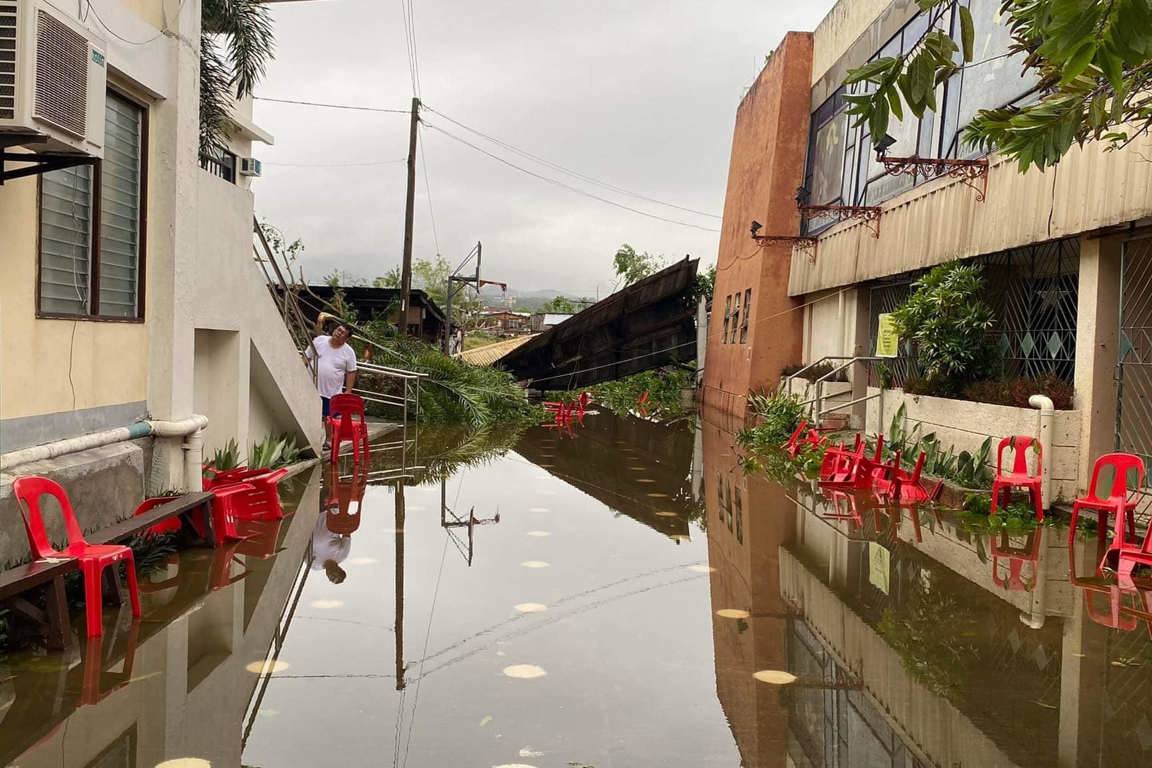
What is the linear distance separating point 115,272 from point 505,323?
70148 millimetres

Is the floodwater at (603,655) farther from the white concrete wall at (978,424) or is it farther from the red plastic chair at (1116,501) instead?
the white concrete wall at (978,424)

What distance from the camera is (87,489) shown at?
6.73 metres

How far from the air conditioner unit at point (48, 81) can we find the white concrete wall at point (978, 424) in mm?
8501

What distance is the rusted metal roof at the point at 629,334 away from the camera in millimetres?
27406

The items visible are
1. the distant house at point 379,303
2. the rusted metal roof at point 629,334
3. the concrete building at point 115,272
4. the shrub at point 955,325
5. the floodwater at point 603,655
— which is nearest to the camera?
the floodwater at point 603,655

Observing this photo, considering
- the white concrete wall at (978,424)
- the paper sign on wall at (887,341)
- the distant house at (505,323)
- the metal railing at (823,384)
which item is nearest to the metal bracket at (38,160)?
the white concrete wall at (978,424)

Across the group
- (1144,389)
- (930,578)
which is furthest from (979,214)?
(930,578)

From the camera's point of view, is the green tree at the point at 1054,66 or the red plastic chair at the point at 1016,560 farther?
the red plastic chair at the point at 1016,560

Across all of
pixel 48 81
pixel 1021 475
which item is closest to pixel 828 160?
pixel 1021 475

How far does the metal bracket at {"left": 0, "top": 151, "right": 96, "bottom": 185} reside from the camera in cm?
587

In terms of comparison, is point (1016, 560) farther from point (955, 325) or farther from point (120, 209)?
point (120, 209)

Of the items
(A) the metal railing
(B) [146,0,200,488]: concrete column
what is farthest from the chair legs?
(A) the metal railing

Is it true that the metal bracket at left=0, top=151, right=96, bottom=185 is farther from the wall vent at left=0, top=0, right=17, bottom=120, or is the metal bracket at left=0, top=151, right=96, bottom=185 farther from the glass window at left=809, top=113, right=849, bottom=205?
the glass window at left=809, top=113, right=849, bottom=205

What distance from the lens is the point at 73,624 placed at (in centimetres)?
548
